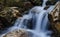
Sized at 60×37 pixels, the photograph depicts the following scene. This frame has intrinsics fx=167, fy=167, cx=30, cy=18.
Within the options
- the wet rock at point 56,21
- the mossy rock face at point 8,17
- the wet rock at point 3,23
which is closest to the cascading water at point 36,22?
the mossy rock face at point 8,17

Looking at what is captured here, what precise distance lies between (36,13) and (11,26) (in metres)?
1.63

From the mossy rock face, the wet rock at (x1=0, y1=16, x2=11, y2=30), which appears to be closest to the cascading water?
the mossy rock face

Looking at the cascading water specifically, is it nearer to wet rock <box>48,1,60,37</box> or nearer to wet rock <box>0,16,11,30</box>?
wet rock <box>0,16,11,30</box>

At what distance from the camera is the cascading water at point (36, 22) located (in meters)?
Result: 8.43

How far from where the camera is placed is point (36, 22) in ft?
30.1

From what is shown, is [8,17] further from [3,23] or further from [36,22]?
[36,22]

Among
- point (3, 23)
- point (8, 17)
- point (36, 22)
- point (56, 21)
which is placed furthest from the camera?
point (8, 17)

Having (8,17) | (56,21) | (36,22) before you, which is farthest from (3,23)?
(56,21)

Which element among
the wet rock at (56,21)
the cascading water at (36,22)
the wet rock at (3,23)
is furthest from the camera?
the wet rock at (3,23)

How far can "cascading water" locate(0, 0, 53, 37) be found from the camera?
8.43 m

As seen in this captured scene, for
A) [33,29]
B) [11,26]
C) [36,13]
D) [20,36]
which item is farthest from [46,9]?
[20,36]

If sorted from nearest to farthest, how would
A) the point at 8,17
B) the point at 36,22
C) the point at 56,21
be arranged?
1. the point at 56,21
2. the point at 36,22
3. the point at 8,17

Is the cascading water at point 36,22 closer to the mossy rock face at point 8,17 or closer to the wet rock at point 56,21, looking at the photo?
the mossy rock face at point 8,17

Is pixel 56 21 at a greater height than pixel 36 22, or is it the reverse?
pixel 56 21
